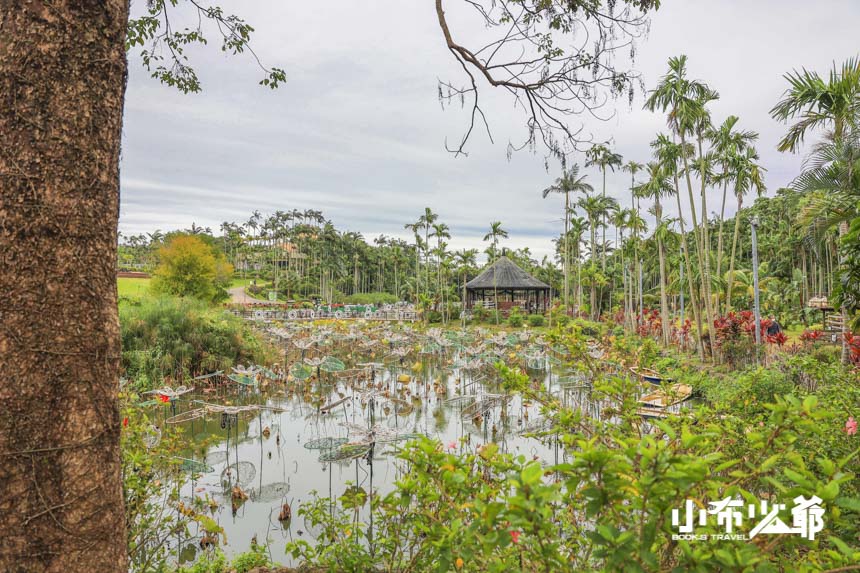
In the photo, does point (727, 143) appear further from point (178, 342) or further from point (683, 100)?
point (178, 342)

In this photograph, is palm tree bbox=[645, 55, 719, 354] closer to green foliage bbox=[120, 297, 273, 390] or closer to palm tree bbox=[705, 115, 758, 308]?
palm tree bbox=[705, 115, 758, 308]

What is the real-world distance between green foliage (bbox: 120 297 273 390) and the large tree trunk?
10335 mm

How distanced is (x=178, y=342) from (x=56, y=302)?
12026 millimetres

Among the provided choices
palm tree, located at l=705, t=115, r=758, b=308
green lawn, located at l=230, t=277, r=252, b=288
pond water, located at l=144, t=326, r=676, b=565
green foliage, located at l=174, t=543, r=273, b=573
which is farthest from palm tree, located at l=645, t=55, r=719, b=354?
green lawn, located at l=230, t=277, r=252, b=288

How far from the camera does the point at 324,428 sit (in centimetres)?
891

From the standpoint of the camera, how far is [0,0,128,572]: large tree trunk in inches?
57.3

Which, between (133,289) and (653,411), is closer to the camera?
(653,411)

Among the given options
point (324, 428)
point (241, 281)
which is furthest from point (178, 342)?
point (241, 281)

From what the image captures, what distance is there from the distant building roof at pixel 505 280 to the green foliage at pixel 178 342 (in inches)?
842

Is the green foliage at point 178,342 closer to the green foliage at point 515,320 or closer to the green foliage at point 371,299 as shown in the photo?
the green foliage at point 515,320

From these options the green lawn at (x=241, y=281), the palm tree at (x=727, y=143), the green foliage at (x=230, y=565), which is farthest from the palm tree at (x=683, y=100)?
the green lawn at (x=241, y=281)

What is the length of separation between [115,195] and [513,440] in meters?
7.64

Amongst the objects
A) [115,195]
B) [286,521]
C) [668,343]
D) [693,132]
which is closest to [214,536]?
[286,521]

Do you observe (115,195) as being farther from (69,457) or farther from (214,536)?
(214,536)
